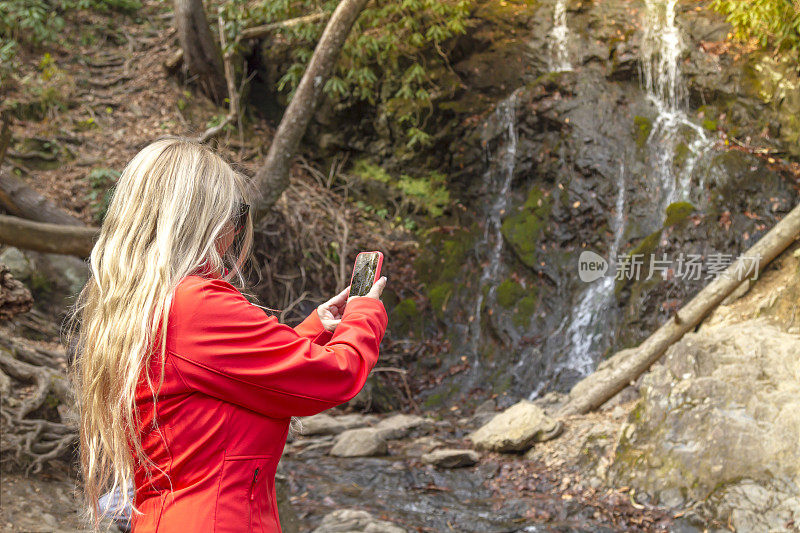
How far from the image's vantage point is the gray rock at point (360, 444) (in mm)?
6121

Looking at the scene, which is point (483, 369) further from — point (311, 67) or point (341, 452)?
point (311, 67)

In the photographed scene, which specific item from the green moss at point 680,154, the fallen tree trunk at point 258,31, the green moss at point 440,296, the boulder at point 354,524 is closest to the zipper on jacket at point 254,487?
the boulder at point 354,524

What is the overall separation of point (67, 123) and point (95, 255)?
357 inches

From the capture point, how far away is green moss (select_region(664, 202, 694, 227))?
7.66 meters

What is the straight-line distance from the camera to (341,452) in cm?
614

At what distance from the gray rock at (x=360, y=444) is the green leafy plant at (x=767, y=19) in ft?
22.0

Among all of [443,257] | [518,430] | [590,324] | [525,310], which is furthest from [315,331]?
[443,257]

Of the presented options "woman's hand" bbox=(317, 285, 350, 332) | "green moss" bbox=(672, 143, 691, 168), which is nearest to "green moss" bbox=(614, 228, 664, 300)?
"green moss" bbox=(672, 143, 691, 168)

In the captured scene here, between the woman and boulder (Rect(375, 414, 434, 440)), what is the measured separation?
529 cm

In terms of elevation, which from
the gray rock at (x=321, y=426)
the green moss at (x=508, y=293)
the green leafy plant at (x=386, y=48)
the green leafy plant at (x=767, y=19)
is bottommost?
the gray rock at (x=321, y=426)

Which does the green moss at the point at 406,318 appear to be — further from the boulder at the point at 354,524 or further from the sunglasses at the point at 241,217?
the sunglasses at the point at 241,217

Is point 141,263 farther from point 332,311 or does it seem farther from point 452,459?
point 452,459

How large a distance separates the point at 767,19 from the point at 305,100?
5711 mm

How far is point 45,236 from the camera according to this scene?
5.85m
